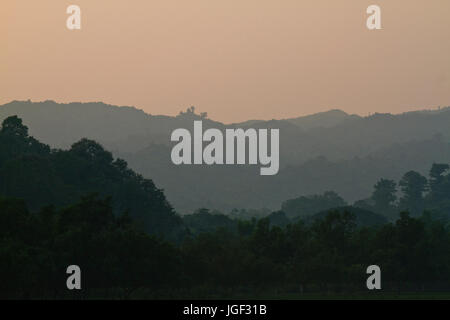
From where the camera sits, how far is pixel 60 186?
119938 millimetres

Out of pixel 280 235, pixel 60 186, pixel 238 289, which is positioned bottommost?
pixel 238 289

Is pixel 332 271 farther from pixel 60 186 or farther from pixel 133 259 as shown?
pixel 60 186

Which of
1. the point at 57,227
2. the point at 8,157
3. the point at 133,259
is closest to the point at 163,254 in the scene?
the point at 133,259

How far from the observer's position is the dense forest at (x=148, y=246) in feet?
238

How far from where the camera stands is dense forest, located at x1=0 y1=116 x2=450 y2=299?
72562mm

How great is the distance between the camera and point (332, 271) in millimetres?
97125

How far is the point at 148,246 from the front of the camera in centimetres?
7694

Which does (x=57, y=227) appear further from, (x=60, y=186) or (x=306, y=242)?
(x=60, y=186)

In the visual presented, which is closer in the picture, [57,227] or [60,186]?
[57,227]
